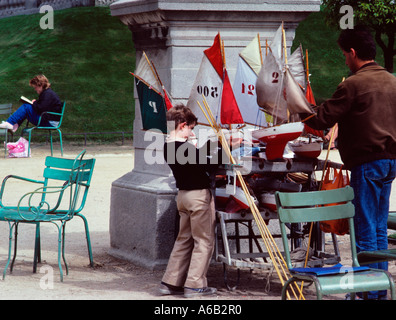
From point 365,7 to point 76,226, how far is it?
16640 millimetres

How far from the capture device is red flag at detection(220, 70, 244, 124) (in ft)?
21.5

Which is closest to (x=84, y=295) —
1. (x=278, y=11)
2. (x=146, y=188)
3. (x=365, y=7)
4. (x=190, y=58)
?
(x=146, y=188)

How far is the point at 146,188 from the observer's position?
24.5 feet

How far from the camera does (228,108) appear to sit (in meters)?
6.56

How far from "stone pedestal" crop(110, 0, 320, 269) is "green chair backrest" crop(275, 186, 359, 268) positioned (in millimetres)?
2232

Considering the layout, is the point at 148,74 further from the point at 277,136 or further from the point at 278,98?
the point at 277,136

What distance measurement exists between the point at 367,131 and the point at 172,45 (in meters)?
2.42

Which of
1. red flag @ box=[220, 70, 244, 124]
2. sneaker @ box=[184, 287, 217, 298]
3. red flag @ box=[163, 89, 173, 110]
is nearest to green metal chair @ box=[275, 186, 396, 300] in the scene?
sneaker @ box=[184, 287, 217, 298]

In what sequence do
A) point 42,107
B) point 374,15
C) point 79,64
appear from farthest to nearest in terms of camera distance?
point 79,64 < point 374,15 < point 42,107

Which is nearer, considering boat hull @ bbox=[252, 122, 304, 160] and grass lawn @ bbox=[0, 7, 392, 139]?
boat hull @ bbox=[252, 122, 304, 160]

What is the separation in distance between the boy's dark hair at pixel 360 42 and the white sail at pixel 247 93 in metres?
1.21

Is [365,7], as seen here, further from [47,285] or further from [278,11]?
[47,285]

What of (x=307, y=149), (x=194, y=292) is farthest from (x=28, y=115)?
(x=194, y=292)

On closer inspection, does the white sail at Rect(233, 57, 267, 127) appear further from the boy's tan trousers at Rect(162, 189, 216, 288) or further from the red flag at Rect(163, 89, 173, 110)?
the boy's tan trousers at Rect(162, 189, 216, 288)
